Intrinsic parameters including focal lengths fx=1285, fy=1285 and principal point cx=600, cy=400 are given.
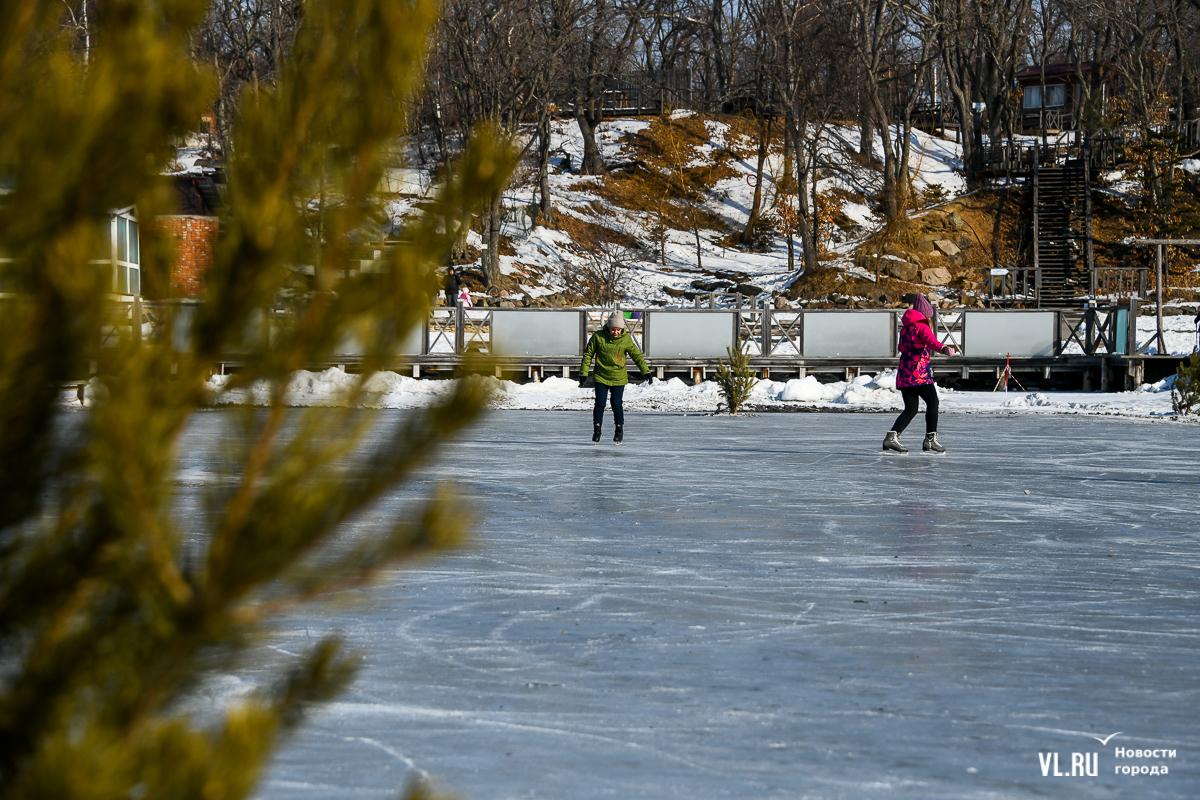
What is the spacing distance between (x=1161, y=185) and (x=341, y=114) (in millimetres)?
45257

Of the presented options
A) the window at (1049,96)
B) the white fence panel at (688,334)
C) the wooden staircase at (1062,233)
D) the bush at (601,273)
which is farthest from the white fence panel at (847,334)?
the window at (1049,96)

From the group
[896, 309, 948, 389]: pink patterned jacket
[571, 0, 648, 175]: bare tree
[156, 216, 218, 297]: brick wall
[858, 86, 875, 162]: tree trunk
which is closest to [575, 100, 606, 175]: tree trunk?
[571, 0, 648, 175]: bare tree

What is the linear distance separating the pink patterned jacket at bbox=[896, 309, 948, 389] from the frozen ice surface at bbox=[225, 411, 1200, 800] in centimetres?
260

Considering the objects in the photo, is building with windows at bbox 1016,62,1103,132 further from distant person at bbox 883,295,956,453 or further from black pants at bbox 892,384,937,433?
distant person at bbox 883,295,956,453

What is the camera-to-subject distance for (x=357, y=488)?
1244 mm

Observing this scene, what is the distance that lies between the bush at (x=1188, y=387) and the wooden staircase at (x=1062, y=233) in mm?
19785

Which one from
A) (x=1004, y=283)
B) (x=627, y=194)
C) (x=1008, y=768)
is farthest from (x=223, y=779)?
(x=627, y=194)

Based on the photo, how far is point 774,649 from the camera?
473 cm

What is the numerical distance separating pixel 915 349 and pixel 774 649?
802 centimetres

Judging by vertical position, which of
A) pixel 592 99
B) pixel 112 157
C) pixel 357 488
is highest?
pixel 592 99

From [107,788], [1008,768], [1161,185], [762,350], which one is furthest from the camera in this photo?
[1161,185]

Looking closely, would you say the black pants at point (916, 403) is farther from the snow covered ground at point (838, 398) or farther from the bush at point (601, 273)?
the bush at point (601, 273)

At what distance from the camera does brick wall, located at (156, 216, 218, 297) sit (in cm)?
120

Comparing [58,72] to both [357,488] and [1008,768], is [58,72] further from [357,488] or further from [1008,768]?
[1008,768]
